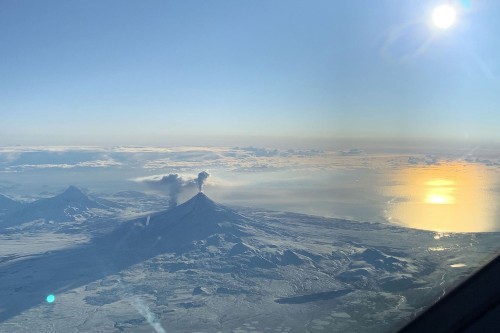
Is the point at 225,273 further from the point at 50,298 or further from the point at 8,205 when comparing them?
the point at 8,205

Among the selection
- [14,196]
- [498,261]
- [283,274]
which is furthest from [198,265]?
[14,196]

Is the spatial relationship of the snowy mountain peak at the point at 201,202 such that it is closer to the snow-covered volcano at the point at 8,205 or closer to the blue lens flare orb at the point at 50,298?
the blue lens flare orb at the point at 50,298

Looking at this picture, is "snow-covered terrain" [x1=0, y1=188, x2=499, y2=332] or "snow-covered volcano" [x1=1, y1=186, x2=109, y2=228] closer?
"snow-covered terrain" [x1=0, y1=188, x2=499, y2=332]

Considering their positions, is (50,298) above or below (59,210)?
above

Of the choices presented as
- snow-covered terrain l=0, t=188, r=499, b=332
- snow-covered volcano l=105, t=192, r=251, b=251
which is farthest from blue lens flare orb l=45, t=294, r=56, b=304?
snow-covered volcano l=105, t=192, r=251, b=251

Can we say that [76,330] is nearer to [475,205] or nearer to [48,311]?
[48,311]

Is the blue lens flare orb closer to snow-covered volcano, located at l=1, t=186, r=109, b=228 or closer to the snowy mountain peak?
the snowy mountain peak

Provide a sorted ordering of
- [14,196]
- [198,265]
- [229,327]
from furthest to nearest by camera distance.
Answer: [14,196]
[198,265]
[229,327]

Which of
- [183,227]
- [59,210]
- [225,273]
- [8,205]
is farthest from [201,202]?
[8,205]

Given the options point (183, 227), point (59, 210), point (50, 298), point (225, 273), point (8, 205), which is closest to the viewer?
point (50, 298)
